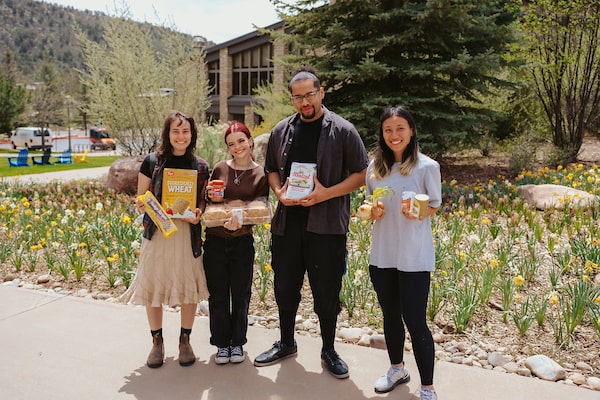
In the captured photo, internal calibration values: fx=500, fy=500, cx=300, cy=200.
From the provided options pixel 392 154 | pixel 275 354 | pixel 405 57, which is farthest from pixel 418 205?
pixel 405 57

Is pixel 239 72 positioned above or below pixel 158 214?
above

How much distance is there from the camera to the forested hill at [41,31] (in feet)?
413

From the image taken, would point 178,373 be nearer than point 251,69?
Yes

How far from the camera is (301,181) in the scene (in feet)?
9.57

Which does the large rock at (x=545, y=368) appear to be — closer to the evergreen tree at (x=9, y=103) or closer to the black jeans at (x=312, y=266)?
the black jeans at (x=312, y=266)

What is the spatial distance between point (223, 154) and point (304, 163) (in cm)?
783

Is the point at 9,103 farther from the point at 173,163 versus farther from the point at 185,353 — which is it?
the point at 185,353

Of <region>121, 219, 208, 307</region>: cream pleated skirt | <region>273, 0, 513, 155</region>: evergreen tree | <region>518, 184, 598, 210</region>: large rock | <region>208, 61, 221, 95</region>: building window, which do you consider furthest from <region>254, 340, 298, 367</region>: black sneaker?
<region>208, 61, 221, 95</region>: building window

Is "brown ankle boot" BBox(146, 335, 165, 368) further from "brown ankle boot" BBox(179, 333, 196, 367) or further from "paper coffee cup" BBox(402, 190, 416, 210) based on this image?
"paper coffee cup" BBox(402, 190, 416, 210)

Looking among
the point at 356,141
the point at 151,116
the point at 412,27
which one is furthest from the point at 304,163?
the point at 151,116

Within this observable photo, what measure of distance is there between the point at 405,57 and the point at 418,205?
26.8ft

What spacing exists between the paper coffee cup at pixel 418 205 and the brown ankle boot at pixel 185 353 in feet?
5.73

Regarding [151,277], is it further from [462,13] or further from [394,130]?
[462,13]

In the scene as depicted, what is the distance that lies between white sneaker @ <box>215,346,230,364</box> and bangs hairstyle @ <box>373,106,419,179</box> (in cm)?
155
